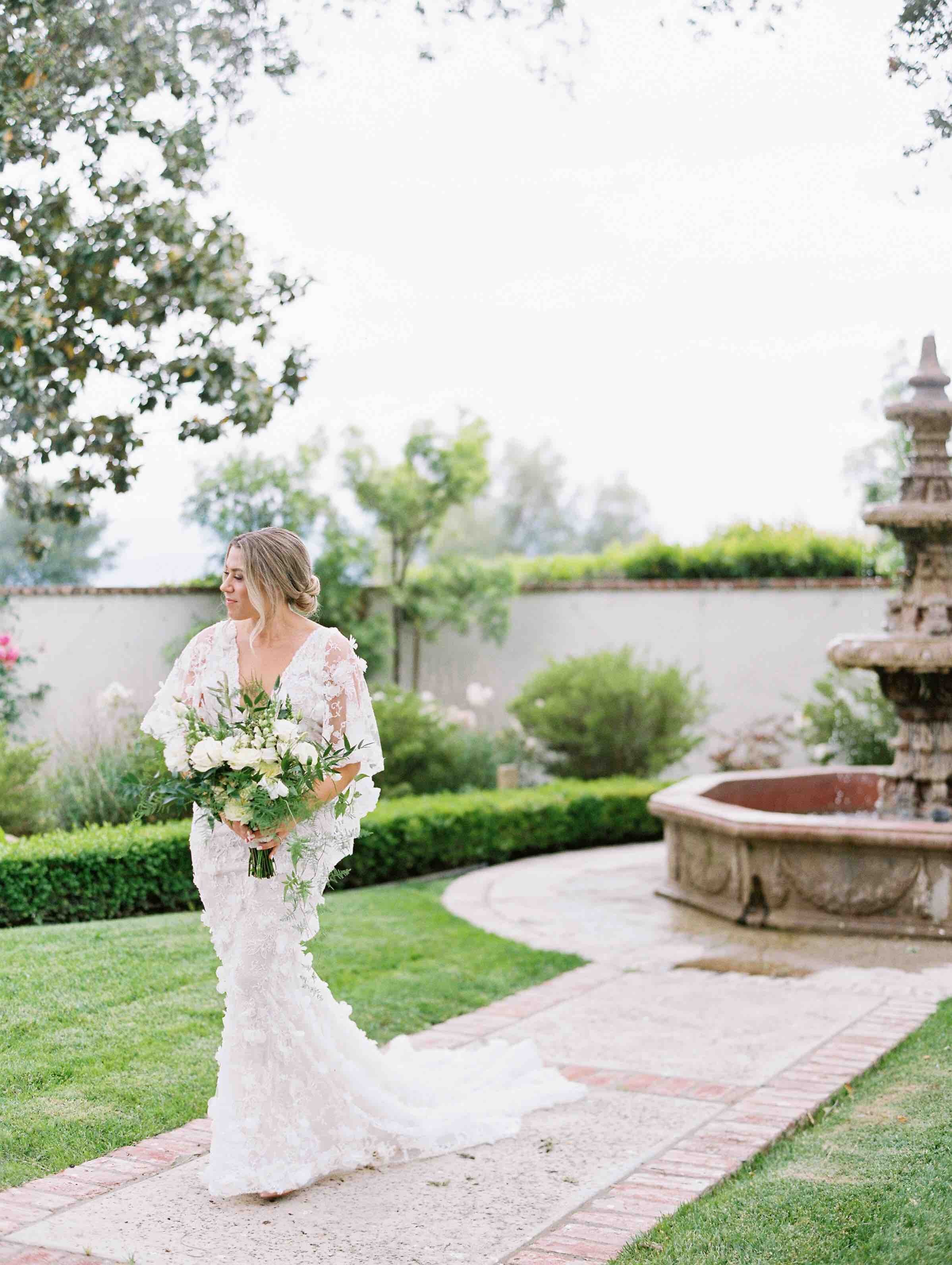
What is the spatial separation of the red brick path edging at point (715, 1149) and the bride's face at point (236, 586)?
1.98 meters

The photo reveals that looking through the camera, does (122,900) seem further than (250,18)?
No

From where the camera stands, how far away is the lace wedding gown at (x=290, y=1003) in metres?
4.19

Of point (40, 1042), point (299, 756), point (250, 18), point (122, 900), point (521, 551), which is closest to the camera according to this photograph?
point (299, 756)

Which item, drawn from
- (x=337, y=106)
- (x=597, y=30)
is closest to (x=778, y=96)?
(x=597, y=30)

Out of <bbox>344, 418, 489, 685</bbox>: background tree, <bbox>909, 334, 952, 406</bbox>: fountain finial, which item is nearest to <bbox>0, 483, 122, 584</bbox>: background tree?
<bbox>344, 418, 489, 685</bbox>: background tree

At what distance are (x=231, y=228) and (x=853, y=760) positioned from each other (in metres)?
7.85

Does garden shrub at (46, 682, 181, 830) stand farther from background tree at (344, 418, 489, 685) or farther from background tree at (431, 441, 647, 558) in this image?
background tree at (431, 441, 647, 558)

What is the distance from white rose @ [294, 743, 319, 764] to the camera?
4082 millimetres

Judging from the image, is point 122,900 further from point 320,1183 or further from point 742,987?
point 320,1183

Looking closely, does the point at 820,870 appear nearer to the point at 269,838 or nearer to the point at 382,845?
the point at 382,845

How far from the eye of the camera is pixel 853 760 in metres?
13.8

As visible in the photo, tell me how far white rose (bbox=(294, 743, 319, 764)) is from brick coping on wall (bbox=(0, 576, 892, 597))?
903 cm

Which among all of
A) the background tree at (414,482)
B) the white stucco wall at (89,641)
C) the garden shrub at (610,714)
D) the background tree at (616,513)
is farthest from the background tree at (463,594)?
the background tree at (616,513)

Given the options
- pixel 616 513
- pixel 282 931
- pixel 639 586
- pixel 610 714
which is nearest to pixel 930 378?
pixel 610 714
